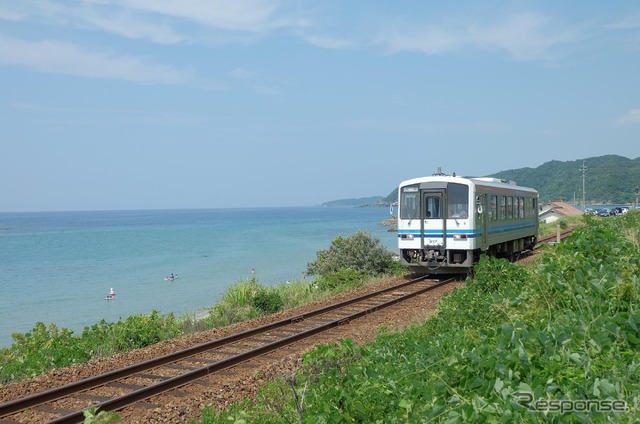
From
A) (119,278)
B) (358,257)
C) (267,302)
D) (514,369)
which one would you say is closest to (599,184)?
(119,278)

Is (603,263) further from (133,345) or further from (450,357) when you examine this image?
(133,345)

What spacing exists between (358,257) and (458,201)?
19.2ft

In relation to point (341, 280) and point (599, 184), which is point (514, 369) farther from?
point (599, 184)

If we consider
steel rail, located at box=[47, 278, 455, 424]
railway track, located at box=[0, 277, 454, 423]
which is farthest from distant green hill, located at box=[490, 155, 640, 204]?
steel rail, located at box=[47, 278, 455, 424]

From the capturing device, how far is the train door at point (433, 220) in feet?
59.7

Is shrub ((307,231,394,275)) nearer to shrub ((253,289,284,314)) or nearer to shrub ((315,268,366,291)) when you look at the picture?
shrub ((315,268,366,291))

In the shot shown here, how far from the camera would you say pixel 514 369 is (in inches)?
169

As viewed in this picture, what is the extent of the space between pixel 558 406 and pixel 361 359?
3.02 meters

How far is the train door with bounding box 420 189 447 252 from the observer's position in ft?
59.7

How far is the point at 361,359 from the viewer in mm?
6344

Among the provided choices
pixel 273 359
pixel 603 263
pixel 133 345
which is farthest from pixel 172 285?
pixel 603 263

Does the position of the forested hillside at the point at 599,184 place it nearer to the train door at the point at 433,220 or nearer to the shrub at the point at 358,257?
the shrub at the point at 358,257

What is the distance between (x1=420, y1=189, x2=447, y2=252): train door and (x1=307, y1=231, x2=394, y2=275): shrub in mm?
4482

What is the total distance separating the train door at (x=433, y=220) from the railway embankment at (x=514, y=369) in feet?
33.1
